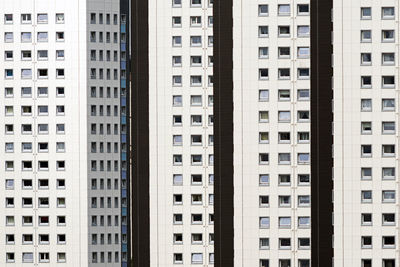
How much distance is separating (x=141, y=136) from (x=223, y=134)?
336 cm

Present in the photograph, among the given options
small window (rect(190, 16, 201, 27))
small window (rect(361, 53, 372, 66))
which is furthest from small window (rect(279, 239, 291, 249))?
small window (rect(190, 16, 201, 27))

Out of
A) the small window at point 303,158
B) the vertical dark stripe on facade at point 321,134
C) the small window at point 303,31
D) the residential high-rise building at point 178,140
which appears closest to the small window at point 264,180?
the small window at point 303,158

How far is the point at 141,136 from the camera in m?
32.9

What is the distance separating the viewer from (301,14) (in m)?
32.7

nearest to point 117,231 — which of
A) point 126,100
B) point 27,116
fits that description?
point 126,100

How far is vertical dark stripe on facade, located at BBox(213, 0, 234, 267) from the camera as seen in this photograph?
106 ft

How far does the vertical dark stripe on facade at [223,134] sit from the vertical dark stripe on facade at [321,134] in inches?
131

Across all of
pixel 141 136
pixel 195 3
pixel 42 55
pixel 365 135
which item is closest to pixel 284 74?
pixel 365 135

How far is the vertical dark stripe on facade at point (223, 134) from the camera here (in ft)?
106

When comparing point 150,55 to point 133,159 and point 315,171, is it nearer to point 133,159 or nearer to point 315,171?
point 133,159

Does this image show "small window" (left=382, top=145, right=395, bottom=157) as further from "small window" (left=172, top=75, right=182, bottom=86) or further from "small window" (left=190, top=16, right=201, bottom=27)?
"small window" (left=190, top=16, right=201, bottom=27)

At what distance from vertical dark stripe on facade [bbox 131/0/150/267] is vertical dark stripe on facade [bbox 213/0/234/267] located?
2813mm

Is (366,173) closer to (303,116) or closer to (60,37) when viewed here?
(303,116)

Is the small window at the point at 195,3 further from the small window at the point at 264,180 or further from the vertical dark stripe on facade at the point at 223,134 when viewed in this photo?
the small window at the point at 264,180
